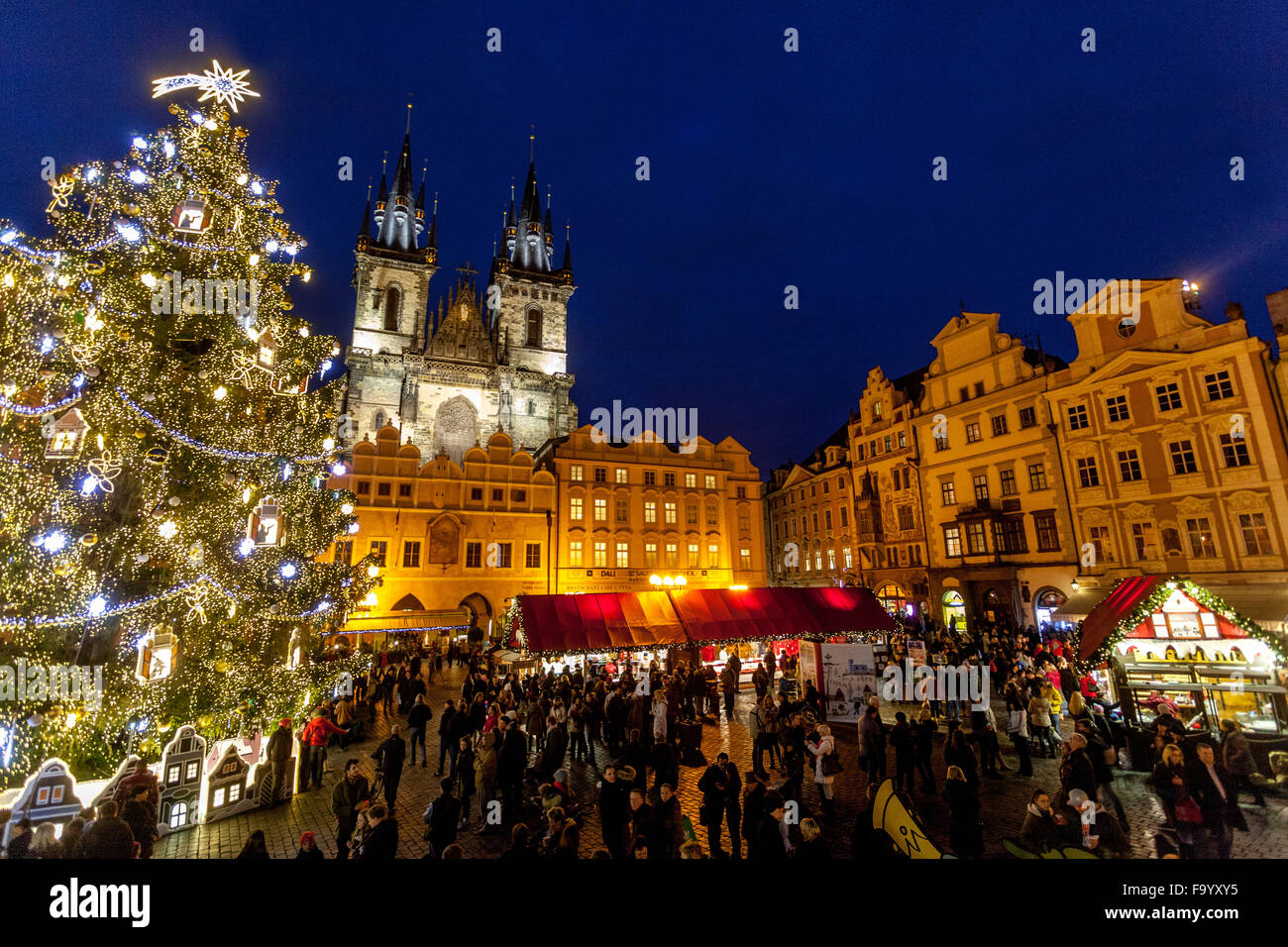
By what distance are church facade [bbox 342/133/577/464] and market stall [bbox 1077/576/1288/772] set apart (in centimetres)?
3849

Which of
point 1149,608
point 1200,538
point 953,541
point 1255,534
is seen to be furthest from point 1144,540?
point 1149,608

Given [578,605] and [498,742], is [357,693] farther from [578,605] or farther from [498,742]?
[498,742]

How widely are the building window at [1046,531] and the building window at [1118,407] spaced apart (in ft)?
17.1

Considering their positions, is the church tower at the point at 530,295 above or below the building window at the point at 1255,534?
above

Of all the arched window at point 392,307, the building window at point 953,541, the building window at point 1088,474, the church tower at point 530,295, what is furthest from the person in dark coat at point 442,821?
the arched window at point 392,307

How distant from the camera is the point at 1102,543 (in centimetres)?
2491

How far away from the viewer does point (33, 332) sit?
7.52 m

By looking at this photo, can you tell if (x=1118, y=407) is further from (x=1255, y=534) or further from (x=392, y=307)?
(x=392, y=307)

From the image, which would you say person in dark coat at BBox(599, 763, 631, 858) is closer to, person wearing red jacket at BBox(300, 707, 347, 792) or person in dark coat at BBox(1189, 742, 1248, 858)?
person wearing red jacket at BBox(300, 707, 347, 792)

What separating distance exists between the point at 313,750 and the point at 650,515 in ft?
85.4

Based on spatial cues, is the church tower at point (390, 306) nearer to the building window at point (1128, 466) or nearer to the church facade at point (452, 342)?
the church facade at point (452, 342)

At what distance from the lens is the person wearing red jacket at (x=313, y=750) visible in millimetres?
10695

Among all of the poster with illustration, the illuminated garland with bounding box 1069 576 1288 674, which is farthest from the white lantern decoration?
the illuminated garland with bounding box 1069 576 1288 674

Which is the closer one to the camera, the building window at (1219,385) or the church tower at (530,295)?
the building window at (1219,385)
